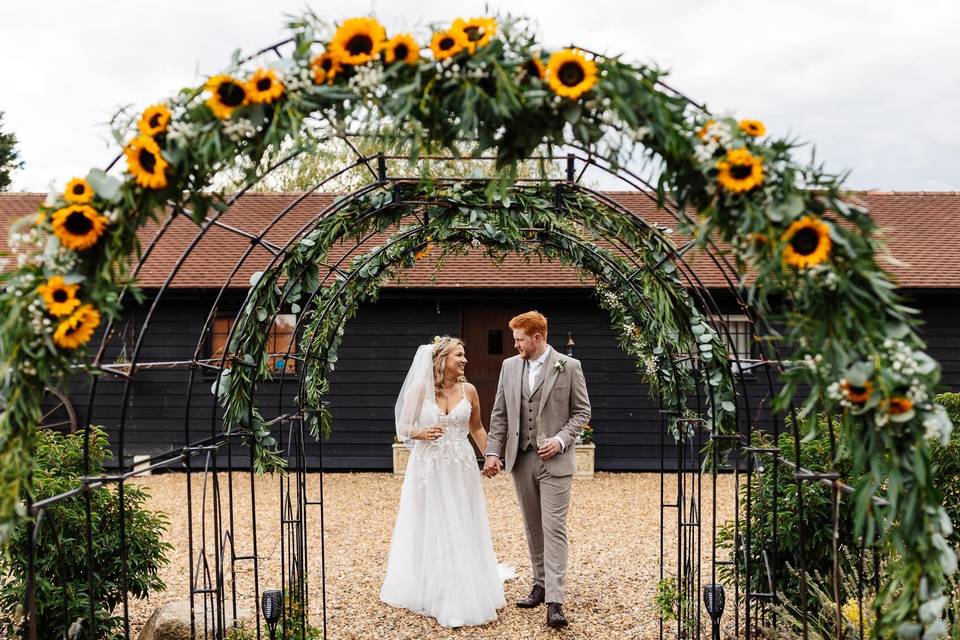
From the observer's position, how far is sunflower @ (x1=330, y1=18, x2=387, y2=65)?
8.62ft

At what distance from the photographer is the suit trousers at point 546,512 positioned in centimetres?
554

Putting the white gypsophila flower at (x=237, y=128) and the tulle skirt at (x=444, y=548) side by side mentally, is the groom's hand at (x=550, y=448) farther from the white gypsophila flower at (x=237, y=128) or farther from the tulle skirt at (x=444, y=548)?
the white gypsophila flower at (x=237, y=128)

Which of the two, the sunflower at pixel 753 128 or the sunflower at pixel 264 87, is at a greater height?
the sunflower at pixel 264 87

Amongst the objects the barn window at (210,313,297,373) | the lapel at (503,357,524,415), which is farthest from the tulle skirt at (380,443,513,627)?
the barn window at (210,313,297,373)

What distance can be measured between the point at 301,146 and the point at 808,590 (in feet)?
13.4

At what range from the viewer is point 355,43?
265cm

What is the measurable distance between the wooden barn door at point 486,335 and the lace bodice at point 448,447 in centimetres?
706

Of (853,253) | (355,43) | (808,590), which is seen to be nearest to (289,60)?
(355,43)

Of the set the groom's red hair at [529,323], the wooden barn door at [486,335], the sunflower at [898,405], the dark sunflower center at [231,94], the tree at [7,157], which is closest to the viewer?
the sunflower at [898,405]

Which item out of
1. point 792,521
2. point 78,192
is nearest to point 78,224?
point 78,192

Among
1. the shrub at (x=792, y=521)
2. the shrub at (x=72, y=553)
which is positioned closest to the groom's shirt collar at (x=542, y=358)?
the shrub at (x=792, y=521)

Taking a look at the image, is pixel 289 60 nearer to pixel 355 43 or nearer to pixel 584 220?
pixel 355 43

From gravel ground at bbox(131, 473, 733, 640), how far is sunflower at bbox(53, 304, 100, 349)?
2496 millimetres

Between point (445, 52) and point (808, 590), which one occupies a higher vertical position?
point (445, 52)
